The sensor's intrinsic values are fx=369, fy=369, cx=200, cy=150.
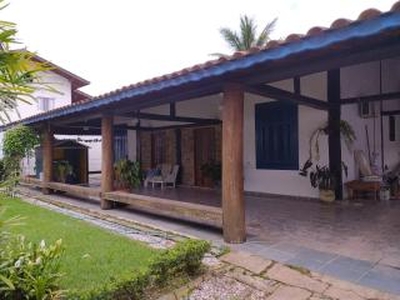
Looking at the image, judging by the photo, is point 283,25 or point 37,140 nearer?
point 37,140

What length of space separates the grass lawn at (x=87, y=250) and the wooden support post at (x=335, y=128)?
5.38 m

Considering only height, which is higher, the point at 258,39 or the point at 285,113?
the point at 258,39

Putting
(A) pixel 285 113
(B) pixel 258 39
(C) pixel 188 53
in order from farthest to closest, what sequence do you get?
(C) pixel 188 53 < (B) pixel 258 39 < (A) pixel 285 113

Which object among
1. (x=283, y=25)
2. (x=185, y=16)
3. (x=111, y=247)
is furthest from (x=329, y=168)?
(x=283, y=25)

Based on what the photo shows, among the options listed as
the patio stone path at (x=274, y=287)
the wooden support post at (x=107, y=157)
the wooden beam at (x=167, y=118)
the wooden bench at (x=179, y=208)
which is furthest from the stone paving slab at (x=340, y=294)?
the wooden beam at (x=167, y=118)

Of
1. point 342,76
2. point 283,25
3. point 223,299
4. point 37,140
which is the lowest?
point 223,299

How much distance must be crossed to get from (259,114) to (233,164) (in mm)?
4998

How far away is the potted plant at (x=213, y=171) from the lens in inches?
448

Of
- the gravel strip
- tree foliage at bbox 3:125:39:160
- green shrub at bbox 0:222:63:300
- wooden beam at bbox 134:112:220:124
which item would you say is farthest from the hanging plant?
tree foliage at bbox 3:125:39:160

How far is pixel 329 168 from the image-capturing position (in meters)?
8.62

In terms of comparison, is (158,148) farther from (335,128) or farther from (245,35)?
(245,35)

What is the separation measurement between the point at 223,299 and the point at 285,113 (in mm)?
6655

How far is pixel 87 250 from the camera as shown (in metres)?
4.81

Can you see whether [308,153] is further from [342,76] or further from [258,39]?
[258,39]
